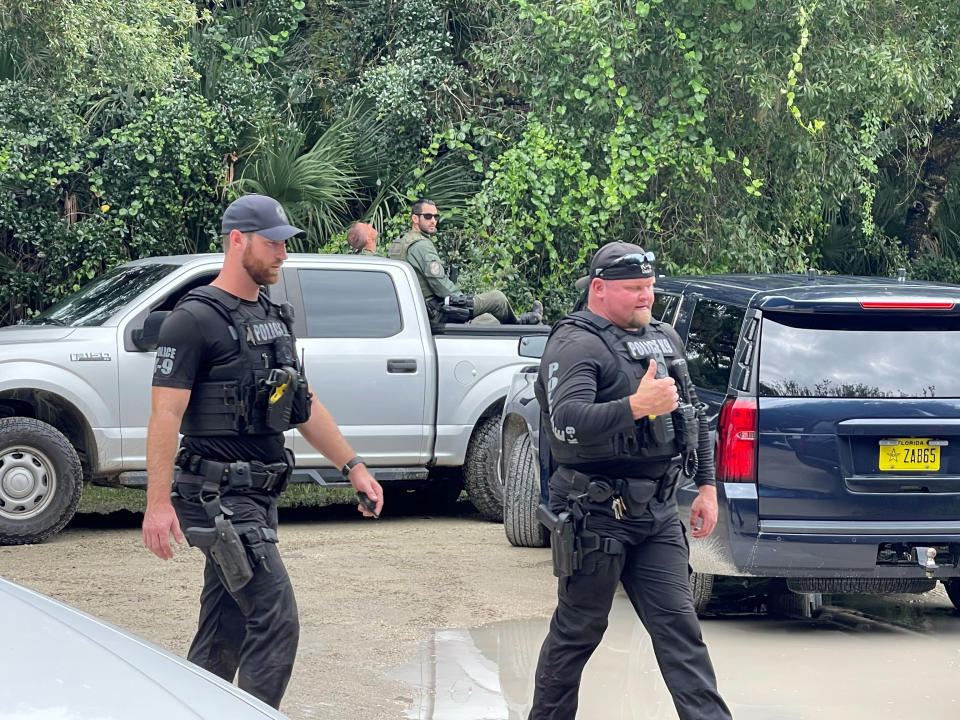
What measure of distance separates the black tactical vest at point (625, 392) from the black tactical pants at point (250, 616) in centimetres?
101

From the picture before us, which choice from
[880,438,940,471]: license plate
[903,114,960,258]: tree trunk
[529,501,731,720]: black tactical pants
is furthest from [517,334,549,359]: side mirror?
[903,114,960,258]: tree trunk

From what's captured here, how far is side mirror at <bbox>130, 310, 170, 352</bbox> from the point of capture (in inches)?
330

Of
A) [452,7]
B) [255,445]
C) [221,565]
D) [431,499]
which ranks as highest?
[452,7]

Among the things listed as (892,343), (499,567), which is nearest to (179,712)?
(892,343)

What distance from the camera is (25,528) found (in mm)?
8773

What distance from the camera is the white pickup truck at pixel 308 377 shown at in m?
8.85

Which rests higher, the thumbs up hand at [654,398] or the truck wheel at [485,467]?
the thumbs up hand at [654,398]

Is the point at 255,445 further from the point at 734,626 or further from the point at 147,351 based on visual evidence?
the point at 147,351

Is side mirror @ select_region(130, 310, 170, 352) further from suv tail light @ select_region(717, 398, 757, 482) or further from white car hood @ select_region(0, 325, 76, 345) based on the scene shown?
suv tail light @ select_region(717, 398, 757, 482)

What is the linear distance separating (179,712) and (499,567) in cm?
584

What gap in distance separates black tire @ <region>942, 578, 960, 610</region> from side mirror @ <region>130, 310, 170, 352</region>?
15.0ft

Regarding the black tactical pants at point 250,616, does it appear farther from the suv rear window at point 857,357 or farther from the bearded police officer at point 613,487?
the suv rear window at point 857,357

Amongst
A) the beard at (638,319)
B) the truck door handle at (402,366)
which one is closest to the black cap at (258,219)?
the beard at (638,319)

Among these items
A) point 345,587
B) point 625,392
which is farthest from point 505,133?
point 625,392
